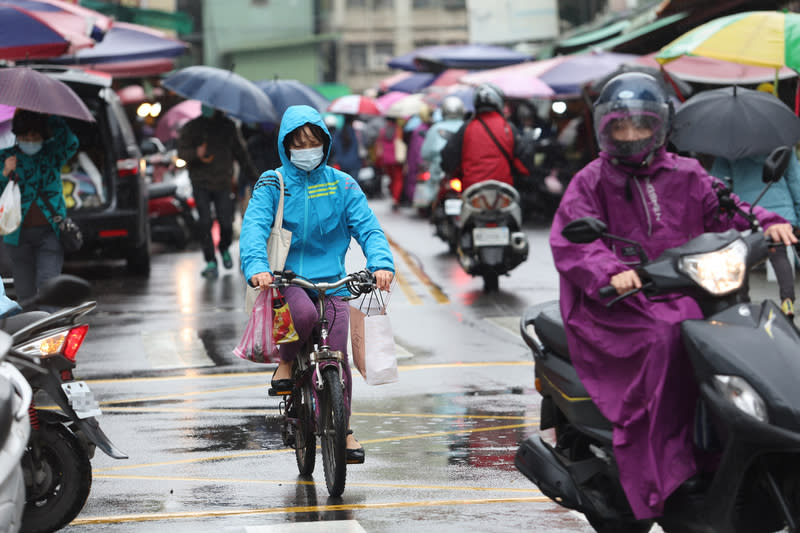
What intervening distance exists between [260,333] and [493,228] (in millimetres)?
8079

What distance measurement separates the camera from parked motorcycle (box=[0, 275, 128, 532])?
A: 593 centimetres

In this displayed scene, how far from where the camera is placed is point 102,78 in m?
15.7

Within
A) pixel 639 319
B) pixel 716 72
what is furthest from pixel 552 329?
pixel 716 72

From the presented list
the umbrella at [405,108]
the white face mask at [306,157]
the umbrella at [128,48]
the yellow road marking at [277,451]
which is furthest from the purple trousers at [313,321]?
the umbrella at [405,108]

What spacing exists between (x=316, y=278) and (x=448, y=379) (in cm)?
310

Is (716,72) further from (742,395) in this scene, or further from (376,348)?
(742,395)

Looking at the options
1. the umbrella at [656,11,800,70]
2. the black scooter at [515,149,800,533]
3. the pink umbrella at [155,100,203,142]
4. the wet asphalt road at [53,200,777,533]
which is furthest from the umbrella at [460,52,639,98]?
the black scooter at [515,149,800,533]

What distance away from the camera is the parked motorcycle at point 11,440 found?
15.5 ft

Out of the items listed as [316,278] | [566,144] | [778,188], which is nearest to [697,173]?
[316,278]

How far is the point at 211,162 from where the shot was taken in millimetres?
16891

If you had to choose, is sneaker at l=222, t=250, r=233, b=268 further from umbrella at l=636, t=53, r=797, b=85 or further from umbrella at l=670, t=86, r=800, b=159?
umbrella at l=670, t=86, r=800, b=159

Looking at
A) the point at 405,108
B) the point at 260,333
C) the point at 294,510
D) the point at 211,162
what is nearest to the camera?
the point at 294,510

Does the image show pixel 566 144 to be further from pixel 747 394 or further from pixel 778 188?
pixel 747 394

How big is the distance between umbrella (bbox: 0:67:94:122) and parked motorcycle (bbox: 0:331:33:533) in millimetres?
5976
